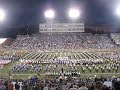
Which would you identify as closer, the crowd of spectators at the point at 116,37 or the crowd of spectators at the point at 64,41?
the crowd of spectators at the point at 64,41

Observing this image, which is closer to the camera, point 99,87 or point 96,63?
point 99,87

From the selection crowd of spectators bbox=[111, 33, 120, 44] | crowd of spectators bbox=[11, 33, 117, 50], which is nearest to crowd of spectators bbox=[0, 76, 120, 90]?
crowd of spectators bbox=[11, 33, 117, 50]

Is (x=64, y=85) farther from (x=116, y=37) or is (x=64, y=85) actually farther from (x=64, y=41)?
(x=116, y=37)

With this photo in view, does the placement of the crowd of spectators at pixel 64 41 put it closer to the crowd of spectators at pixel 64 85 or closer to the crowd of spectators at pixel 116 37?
the crowd of spectators at pixel 116 37

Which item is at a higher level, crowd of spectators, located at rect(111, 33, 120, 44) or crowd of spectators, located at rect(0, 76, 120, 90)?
crowd of spectators, located at rect(111, 33, 120, 44)

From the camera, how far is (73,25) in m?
81.6

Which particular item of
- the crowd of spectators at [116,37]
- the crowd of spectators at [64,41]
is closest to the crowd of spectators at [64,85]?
the crowd of spectators at [64,41]

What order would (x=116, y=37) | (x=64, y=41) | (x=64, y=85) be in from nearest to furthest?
(x=64, y=85) → (x=64, y=41) → (x=116, y=37)

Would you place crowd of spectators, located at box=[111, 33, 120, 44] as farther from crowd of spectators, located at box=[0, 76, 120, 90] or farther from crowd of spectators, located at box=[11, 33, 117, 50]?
crowd of spectators, located at box=[0, 76, 120, 90]

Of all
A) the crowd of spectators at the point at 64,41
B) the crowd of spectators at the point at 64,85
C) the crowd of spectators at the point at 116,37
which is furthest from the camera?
the crowd of spectators at the point at 116,37

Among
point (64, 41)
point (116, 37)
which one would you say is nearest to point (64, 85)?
point (64, 41)

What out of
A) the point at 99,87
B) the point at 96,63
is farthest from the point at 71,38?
the point at 99,87

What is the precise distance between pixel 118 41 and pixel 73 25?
1795 cm

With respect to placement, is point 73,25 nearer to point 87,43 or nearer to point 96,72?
point 87,43
